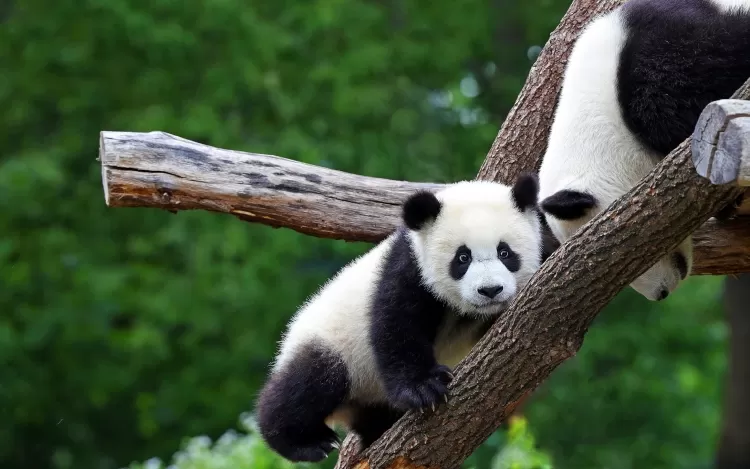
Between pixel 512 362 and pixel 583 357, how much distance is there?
631 centimetres

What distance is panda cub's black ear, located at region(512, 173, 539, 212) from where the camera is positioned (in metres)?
3.61

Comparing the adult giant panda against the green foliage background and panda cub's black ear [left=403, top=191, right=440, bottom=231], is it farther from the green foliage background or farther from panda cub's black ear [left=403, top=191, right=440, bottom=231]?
the green foliage background

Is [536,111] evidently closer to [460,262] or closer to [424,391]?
[460,262]

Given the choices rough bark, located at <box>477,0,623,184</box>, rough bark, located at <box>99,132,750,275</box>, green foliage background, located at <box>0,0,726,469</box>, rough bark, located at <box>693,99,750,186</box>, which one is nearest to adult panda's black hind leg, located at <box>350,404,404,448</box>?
rough bark, located at <box>99,132,750,275</box>

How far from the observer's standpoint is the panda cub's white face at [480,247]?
11.2 ft

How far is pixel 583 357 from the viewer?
915 cm

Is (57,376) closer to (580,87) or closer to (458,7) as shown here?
(458,7)

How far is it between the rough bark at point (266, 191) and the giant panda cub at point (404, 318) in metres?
0.40

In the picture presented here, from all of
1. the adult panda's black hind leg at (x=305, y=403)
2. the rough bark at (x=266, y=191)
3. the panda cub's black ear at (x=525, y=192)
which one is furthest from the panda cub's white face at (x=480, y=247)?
the rough bark at (x=266, y=191)

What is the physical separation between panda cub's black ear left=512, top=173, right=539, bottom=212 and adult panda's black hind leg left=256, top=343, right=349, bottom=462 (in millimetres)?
904

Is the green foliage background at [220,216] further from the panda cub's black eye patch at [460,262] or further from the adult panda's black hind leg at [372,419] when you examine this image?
the panda cub's black eye patch at [460,262]

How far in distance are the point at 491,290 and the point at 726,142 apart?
1105mm

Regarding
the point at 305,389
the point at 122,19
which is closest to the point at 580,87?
the point at 305,389

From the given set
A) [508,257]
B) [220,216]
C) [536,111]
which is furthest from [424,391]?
[220,216]
